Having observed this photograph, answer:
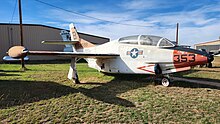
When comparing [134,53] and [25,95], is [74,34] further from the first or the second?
[25,95]

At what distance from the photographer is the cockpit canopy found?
294 inches

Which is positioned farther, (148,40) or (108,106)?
(148,40)

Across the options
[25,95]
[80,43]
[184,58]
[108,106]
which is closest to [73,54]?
[25,95]

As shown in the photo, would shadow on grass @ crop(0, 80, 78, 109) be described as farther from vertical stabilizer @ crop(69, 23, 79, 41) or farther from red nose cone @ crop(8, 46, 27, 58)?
vertical stabilizer @ crop(69, 23, 79, 41)

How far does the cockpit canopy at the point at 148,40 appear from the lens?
7473mm

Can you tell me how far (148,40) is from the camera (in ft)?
25.6

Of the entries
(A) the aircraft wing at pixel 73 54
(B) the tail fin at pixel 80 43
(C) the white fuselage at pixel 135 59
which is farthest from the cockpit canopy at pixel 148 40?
(B) the tail fin at pixel 80 43

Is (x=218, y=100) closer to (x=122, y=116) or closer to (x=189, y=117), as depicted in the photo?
(x=189, y=117)

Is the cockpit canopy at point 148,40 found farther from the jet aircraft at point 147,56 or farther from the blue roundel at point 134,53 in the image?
the blue roundel at point 134,53

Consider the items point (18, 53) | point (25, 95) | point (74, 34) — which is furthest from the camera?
point (74, 34)

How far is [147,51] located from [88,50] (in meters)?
4.87

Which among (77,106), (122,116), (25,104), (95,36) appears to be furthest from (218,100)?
(95,36)

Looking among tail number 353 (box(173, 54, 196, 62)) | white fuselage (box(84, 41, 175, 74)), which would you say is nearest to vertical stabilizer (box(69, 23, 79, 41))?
white fuselage (box(84, 41, 175, 74))

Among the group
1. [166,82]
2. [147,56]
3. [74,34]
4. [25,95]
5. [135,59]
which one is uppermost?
[74,34]
